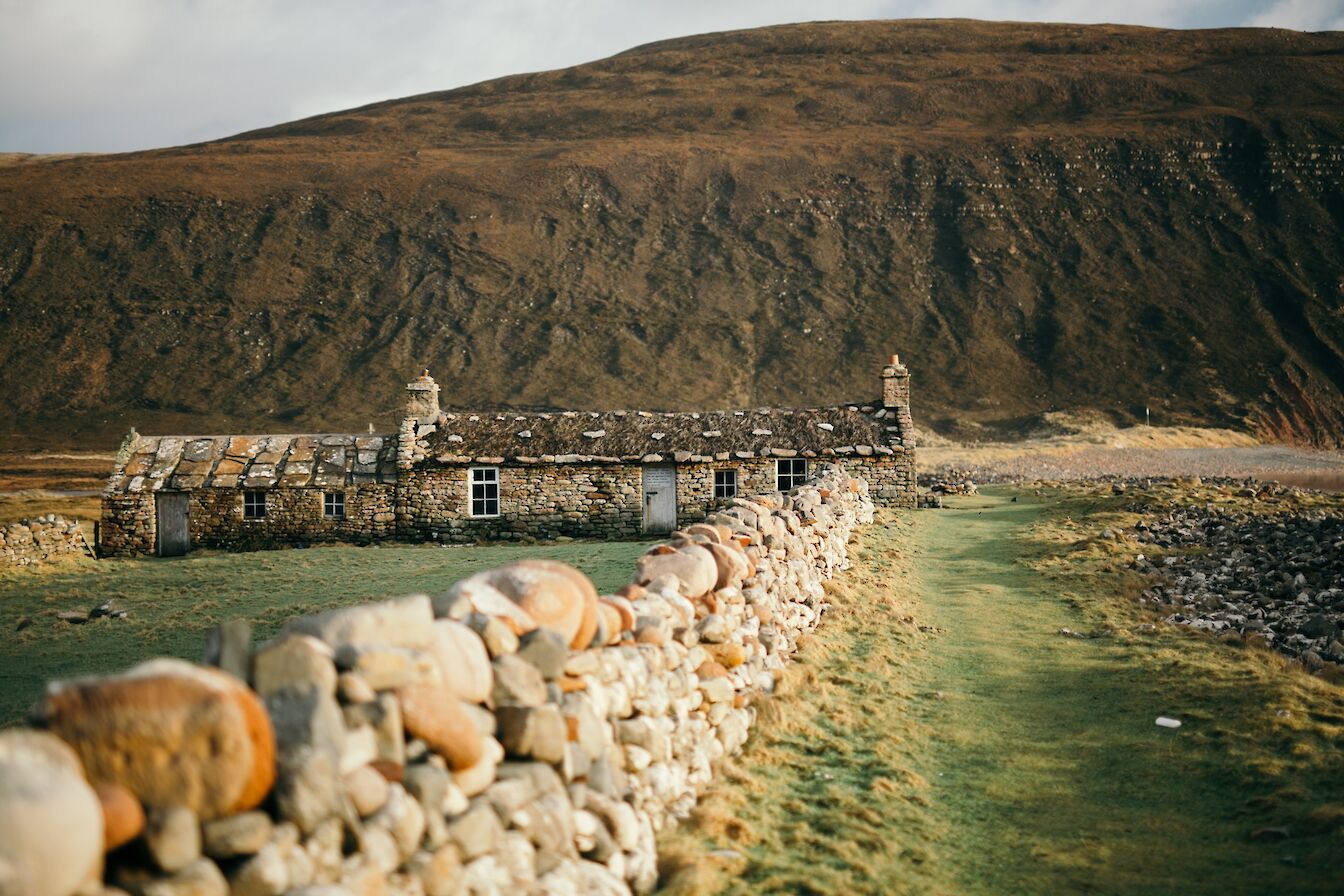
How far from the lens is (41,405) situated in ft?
218

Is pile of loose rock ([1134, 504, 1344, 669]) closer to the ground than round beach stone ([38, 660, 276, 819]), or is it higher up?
closer to the ground

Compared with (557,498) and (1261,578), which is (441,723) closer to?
(1261,578)

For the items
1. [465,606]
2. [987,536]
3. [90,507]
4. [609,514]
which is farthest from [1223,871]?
[90,507]

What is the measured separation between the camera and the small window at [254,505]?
86.3 ft

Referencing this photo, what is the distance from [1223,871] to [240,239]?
281ft

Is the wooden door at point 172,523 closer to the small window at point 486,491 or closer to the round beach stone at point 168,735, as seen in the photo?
the small window at point 486,491

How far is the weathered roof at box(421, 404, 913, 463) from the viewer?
26.8 m

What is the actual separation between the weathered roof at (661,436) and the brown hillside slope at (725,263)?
38.5 m

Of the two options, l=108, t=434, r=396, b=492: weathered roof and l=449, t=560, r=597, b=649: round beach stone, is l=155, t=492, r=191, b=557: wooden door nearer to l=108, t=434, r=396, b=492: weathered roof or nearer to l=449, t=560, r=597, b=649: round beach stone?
l=108, t=434, r=396, b=492: weathered roof

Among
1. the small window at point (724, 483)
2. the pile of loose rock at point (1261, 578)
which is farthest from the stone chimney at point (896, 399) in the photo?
the pile of loose rock at point (1261, 578)

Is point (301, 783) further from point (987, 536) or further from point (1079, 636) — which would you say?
point (987, 536)

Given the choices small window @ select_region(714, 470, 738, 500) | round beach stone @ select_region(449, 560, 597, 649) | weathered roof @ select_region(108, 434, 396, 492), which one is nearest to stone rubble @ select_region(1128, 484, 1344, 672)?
round beach stone @ select_region(449, 560, 597, 649)

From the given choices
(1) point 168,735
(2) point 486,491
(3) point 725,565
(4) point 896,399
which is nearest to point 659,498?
(2) point 486,491

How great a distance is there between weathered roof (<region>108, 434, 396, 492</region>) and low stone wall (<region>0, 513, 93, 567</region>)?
1.73m
